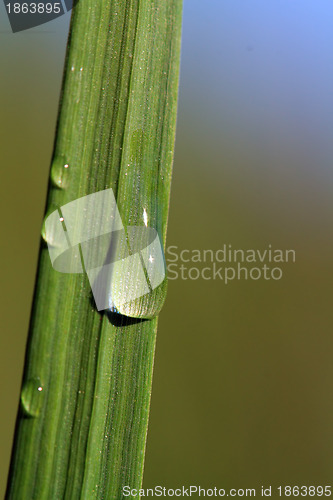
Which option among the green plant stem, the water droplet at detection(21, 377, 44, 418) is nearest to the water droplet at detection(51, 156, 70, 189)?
the green plant stem

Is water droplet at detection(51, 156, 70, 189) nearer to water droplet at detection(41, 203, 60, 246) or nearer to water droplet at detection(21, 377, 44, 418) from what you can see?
water droplet at detection(41, 203, 60, 246)

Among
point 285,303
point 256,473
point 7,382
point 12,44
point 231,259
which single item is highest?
point 12,44

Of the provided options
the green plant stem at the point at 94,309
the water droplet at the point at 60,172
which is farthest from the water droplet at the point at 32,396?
the water droplet at the point at 60,172

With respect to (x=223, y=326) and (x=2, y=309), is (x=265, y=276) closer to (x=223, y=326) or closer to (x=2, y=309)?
(x=223, y=326)

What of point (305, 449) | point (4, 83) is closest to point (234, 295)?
point (305, 449)

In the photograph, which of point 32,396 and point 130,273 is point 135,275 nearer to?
point 130,273

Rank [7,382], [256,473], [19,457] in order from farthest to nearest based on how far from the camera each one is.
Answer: [256,473] → [7,382] → [19,457]

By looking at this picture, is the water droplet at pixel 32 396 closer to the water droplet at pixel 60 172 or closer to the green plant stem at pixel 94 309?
the green plant stem at pixel 94 309
